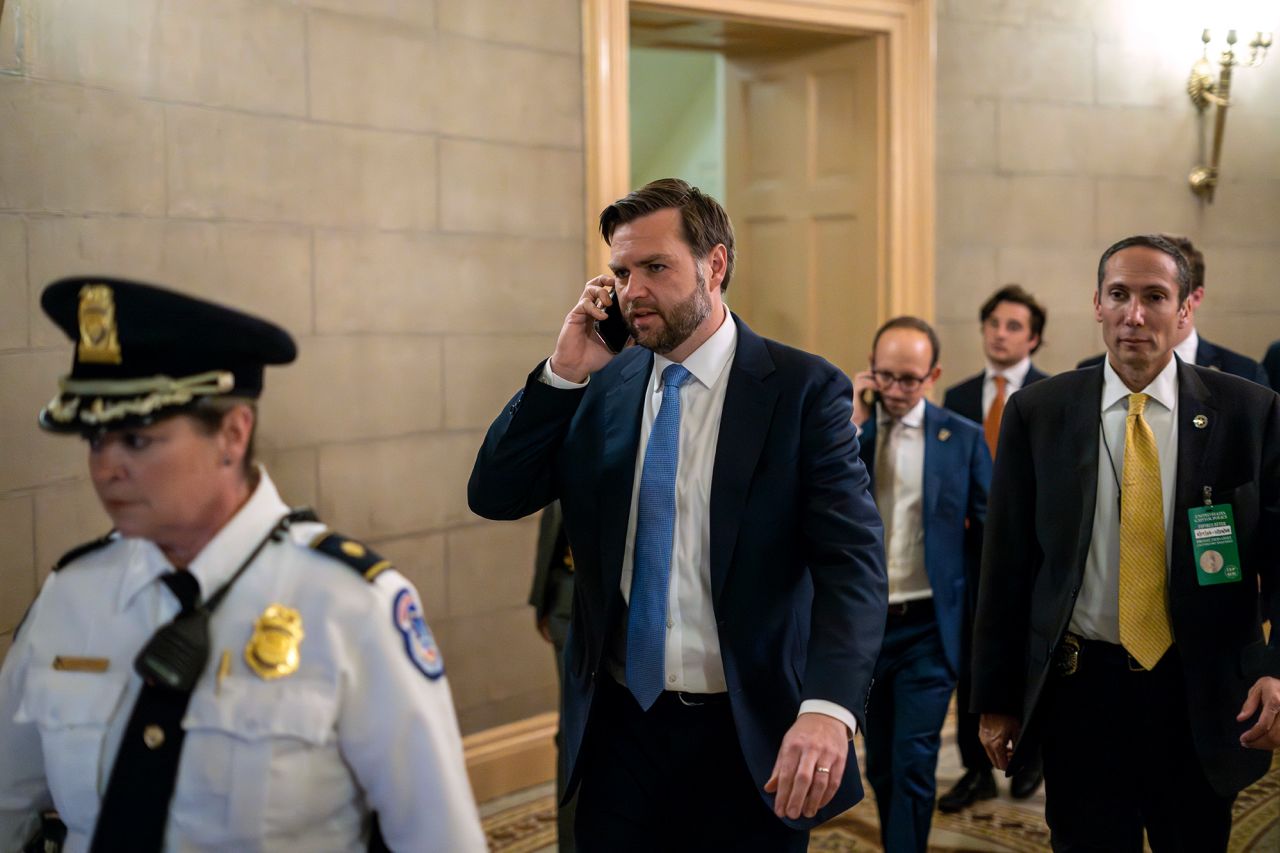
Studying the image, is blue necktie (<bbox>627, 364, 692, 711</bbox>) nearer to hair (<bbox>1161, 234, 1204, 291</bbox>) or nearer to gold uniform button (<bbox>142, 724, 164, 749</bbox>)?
gold uniform button (<bbox>142, 724, 164, 749</bbox>)

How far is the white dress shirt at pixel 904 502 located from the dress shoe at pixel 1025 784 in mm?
1234

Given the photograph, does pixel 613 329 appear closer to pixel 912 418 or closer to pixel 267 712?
pixel 267 712

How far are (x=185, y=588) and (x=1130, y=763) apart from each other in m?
2.01

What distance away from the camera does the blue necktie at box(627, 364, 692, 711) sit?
2320mm

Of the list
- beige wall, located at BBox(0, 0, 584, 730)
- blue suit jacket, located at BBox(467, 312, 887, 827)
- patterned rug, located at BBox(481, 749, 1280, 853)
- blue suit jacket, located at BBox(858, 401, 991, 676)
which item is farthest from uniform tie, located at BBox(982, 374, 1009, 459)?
blue suit jacket, located at BBox(467, 312, 887, 827)

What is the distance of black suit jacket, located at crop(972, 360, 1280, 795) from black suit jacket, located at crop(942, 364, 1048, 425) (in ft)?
6.73

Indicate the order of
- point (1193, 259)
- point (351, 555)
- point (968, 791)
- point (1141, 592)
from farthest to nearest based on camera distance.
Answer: point (968, 791) < point (1193, 259) < point (1141, 592) < point (351, 555)

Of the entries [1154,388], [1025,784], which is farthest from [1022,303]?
[1154,388]

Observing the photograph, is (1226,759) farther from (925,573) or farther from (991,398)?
(991,398)

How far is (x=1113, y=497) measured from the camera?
2.80 metres

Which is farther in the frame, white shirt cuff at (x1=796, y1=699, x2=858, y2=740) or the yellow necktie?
the yellow necktie

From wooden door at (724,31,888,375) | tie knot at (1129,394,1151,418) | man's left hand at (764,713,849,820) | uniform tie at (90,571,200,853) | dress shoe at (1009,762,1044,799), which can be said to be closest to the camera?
uniform tie at (90,571,200,853)

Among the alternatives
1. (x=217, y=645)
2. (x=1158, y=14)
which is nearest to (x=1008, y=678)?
(x=217, y=645)

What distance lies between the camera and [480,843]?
1.69 m
